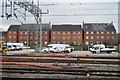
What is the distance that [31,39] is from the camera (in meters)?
93.2

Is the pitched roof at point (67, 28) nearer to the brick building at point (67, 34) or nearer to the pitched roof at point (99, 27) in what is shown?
the brick building at point (67, 34)

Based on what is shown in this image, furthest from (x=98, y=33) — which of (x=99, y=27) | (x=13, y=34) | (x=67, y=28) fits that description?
(x=13, y=34)

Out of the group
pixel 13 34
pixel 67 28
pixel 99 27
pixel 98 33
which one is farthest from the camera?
pixel 13 34

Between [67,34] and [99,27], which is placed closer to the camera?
[67,34]

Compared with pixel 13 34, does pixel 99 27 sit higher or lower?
higher

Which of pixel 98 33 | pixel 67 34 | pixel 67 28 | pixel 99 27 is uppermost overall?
pixel 99 27

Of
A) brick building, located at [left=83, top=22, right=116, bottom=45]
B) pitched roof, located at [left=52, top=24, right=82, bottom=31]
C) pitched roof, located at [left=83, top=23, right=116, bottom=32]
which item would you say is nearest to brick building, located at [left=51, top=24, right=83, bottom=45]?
pitched roof, located at [left=52, top=24, right=82, bottom=31]

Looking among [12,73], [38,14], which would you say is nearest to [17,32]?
[38,14]

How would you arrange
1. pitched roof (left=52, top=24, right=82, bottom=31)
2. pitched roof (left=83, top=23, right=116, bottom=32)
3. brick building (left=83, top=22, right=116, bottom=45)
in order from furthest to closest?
1. pitched roof (left=52, top=24, right=82, bottom=31)
2. pitched roof (left=83, top=23, right=116, bottom=32)
3. brick building (left=83, top=22, right=116, bottom=45)

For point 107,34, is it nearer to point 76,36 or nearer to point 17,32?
point 76,36

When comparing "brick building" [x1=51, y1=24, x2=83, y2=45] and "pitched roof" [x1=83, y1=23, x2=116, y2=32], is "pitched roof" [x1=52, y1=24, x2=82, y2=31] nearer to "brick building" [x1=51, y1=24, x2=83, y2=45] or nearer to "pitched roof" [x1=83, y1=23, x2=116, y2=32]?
"brick building" [x1=51, y1=24, x2=83, y2=45]

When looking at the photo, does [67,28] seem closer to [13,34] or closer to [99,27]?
[99,27]

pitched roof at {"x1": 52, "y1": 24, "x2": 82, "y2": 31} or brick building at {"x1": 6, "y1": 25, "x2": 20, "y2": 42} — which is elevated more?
pitched roof at {"x1": 52, "y1": 24, "x2": 82, "y2": 31}

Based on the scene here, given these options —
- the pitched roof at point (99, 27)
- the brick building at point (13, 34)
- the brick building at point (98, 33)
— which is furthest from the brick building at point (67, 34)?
the brick building at point (13, 34)
